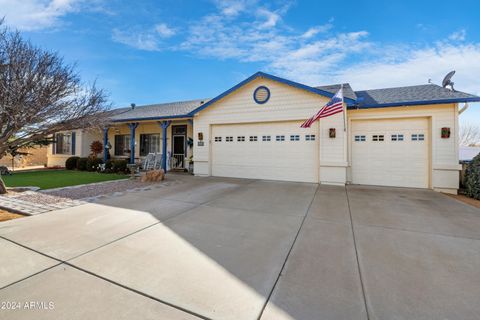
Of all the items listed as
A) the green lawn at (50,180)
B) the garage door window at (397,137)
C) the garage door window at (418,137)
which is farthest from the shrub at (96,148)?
the garage door window at (418,137)

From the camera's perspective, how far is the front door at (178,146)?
1314cm

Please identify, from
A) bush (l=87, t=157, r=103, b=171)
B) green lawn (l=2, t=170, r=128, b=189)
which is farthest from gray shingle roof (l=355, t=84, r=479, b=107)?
bush (l=87, t=157, r=103, b=171)

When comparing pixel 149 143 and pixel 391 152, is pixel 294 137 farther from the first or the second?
pixel 149 143

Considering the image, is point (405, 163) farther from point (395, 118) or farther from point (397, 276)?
point (397, 276)

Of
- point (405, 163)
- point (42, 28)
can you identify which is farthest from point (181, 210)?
point (405, 163)

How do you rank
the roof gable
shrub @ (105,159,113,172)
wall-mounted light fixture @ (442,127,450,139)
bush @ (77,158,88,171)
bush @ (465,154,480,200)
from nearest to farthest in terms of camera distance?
bush @ (465,154,480,200) → wall-mounted light fixture @ (442,127,450,139) → the roof gable → shrub @ (105,159,113,172) → bush @ (77,158,88,171)

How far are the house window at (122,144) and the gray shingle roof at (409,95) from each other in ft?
46.1

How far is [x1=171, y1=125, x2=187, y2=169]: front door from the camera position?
1314 cm

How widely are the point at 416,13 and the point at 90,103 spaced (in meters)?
11.2

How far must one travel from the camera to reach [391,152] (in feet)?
27.3

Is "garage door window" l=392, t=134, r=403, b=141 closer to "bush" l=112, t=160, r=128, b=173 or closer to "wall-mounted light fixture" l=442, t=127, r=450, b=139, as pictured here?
"wall-mounted light fixture" l=442, t=127, r=450, b=139

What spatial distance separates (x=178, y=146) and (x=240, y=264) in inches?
454

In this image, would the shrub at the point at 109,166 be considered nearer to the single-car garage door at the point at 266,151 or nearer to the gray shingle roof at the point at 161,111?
the gray shingle roof at the point at 161,111

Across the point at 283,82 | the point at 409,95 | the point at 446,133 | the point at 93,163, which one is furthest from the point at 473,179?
the point at 93,163
